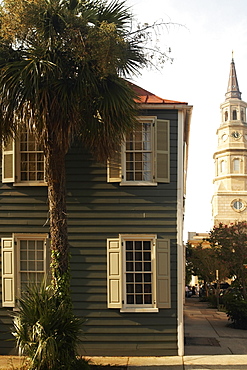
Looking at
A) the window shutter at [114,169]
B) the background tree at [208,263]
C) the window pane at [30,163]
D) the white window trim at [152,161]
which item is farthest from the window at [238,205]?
the window pane at [30,163]

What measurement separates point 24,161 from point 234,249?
16104mm

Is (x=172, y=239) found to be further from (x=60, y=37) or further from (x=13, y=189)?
(x=60, y=37)

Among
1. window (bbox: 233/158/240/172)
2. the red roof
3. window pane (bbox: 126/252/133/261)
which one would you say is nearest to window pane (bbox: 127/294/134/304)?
window pane (bbox: 126/252/133/261)

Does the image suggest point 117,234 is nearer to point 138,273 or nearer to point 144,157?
point 138,273

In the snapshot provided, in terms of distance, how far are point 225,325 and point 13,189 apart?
986 cm

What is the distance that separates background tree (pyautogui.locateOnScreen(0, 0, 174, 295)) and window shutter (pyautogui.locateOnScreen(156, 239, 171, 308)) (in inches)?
114

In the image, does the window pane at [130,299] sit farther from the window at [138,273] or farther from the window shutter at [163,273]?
the window shutter at [163,273]

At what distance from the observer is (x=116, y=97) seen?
10.2 meters

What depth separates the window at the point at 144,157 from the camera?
12570 mm

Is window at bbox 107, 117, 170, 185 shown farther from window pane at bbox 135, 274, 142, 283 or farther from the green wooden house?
window pane at bbox 135, 274, 142, 283

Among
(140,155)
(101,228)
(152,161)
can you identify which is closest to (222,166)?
(140,155)

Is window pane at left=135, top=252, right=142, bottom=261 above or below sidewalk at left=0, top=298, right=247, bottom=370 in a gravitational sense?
above

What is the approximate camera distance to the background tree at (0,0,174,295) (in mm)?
9680

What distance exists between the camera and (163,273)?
12.4m
